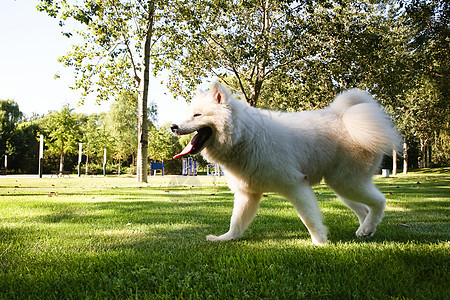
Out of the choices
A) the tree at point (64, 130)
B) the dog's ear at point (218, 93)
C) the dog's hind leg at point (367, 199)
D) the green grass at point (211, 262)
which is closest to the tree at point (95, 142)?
the tree at point (64, 130)

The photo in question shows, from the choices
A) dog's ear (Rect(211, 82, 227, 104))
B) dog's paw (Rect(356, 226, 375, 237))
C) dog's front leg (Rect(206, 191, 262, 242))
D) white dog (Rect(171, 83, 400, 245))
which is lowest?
dog's paw (Rect(356, 226, 375, 237))

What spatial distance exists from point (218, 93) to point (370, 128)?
1.82 meters

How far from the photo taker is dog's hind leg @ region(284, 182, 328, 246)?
132 inches

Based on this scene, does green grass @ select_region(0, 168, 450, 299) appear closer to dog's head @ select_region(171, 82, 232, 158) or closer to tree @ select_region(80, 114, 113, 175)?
dog's head @ select_region(171, 82, 232, 158)

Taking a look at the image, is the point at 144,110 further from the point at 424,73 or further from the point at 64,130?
the point at 64,130

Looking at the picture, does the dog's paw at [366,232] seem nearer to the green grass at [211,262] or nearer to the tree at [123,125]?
the green grass at [211,262]

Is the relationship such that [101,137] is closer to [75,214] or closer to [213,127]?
[75,214]

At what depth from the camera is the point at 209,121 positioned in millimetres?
3367

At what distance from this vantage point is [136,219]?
5160 millimetres

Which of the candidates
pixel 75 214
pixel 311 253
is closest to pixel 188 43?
pixel 75 214

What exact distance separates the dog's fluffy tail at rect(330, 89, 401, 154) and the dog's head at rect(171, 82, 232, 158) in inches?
60.9

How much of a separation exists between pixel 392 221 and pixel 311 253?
9.83 feet

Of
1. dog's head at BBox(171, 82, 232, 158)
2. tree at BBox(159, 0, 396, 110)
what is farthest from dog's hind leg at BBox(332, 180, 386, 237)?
tree at BBox(159, 0, 396, 110)

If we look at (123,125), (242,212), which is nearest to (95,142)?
(123,125)
